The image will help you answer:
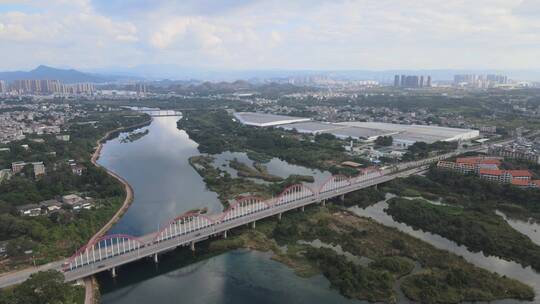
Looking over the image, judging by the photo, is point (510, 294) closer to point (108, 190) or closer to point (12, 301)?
point (12, 301)

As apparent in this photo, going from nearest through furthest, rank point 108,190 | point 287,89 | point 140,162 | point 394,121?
point 108,190 < point 140,162 < point 394,121 < point 287,89

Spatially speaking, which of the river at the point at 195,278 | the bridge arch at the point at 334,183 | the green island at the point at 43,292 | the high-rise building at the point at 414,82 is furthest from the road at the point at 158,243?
the high-rise building at the point at 414,82

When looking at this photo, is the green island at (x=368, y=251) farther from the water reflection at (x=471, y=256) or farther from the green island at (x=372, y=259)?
the water reflection at (x=471, y=256)

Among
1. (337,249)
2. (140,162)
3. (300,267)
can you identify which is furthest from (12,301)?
(140,162)

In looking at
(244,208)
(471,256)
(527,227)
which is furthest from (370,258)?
(527,227)

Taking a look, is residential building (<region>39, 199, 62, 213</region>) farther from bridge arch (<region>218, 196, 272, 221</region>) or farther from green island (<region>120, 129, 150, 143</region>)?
green island (<region>120, 129, 150, 143</region>)

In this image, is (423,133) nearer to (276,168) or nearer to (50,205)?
(276,168)

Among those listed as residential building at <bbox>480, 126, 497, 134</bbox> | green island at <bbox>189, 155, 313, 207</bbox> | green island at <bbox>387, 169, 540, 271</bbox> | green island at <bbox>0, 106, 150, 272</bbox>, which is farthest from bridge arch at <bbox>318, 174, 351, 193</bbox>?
residential building at <bbox>480, 126, 497, 134</bbox>
